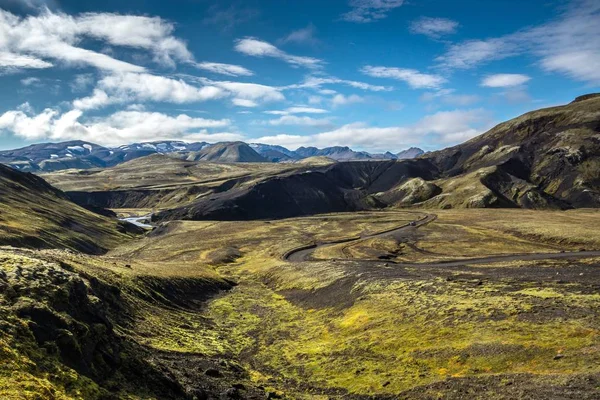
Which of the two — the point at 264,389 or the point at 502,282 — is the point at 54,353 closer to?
the point at 264,389

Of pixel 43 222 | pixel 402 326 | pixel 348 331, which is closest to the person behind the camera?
pixel 402 326

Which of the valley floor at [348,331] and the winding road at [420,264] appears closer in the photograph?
the valley floor at [348,331]

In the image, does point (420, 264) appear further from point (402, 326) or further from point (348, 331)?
point (402, 326)

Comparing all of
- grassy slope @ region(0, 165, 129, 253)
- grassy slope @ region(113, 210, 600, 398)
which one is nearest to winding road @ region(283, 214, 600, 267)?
grassy slope @ region(113, 210, 600, 398)

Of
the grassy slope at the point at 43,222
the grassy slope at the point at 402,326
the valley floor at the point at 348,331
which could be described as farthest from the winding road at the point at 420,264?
the grassy slope at the point at 43,222

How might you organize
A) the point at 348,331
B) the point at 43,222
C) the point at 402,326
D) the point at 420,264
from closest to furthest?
→ the point at 402,326, the point at 348,331, the point at 420,264, the point at 43,222

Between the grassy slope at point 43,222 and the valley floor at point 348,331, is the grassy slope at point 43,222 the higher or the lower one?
the higher one

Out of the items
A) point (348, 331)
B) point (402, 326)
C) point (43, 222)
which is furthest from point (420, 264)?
point (43, 222)

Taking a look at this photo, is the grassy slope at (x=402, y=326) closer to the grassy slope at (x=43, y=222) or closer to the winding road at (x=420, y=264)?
the winding road at (x=420, y=264)

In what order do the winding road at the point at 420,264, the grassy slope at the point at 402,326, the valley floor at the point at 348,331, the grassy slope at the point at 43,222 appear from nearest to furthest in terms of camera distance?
the valley floor at the point at 348,331
the grassy slope at the point at 402,326
the winding road at the point at 420,264
the grassy slope at the point at 43,222
